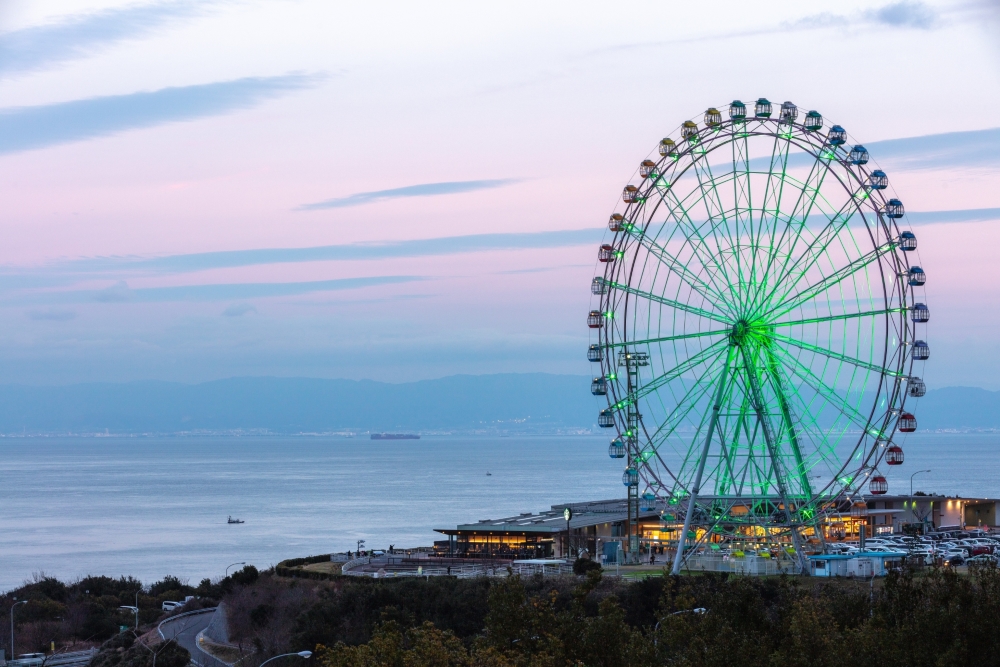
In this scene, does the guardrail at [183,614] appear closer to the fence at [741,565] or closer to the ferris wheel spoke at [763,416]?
the fence at [741,565]

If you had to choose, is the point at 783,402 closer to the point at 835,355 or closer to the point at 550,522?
the point at 835,355

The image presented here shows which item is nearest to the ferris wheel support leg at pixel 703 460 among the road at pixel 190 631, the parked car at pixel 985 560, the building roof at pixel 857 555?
the building roof at pixel 857 555

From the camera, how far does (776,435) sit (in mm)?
48625

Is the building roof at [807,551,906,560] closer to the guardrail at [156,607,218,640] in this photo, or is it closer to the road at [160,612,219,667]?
the road at [160,612,219,667]

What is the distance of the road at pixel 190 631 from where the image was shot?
50438mm

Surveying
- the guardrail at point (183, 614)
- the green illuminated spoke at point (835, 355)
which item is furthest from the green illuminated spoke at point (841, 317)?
the guardrail at point (183, 614)

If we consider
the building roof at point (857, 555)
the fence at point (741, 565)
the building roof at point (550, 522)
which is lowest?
the fence at point (741, 565)

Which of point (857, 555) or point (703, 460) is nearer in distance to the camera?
point (703, 460)

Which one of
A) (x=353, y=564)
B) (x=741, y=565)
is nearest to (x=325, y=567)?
(x=353, y=564)

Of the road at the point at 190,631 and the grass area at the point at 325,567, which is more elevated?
the grass area at the point at 325,567

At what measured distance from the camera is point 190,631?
185 ft

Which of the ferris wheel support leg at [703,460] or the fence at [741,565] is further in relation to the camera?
the fence at [741,565]

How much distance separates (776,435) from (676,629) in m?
23.6

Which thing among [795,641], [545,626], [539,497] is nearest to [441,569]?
[545,626]
